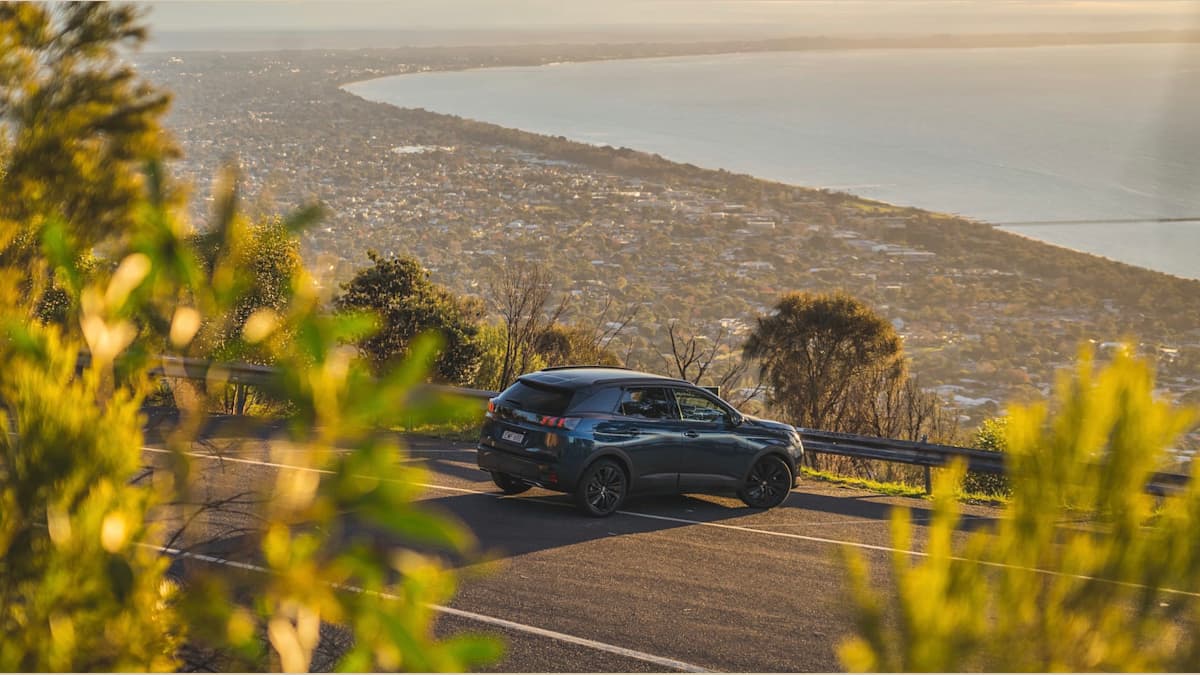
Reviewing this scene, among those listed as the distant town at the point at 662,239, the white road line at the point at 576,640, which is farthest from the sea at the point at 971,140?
the white road line at the point at 576,640

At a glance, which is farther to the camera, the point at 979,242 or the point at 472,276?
the point at 979,242

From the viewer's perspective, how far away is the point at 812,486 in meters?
17.2

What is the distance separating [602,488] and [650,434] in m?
0.92

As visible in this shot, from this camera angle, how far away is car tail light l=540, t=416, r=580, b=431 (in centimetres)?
1339

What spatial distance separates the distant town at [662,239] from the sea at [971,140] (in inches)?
251

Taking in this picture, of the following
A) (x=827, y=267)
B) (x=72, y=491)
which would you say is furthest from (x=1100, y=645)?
(x=827, y=267)

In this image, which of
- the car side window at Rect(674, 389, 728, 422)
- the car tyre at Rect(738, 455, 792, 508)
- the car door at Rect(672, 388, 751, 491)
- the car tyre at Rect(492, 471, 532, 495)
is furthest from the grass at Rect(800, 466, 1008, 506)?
the car tyre at Rect(492, 471, 532, 495)

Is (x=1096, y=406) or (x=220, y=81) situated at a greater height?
(x=220, y=81)

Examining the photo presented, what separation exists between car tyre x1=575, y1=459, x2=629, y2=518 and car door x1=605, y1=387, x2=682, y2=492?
0.71ft

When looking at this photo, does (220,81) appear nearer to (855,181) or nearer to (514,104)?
(514,104)

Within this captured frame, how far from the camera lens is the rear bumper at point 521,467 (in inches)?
529

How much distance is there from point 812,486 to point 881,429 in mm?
16304

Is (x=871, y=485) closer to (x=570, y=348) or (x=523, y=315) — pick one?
(x=523, y=315)

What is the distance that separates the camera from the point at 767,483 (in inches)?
595
